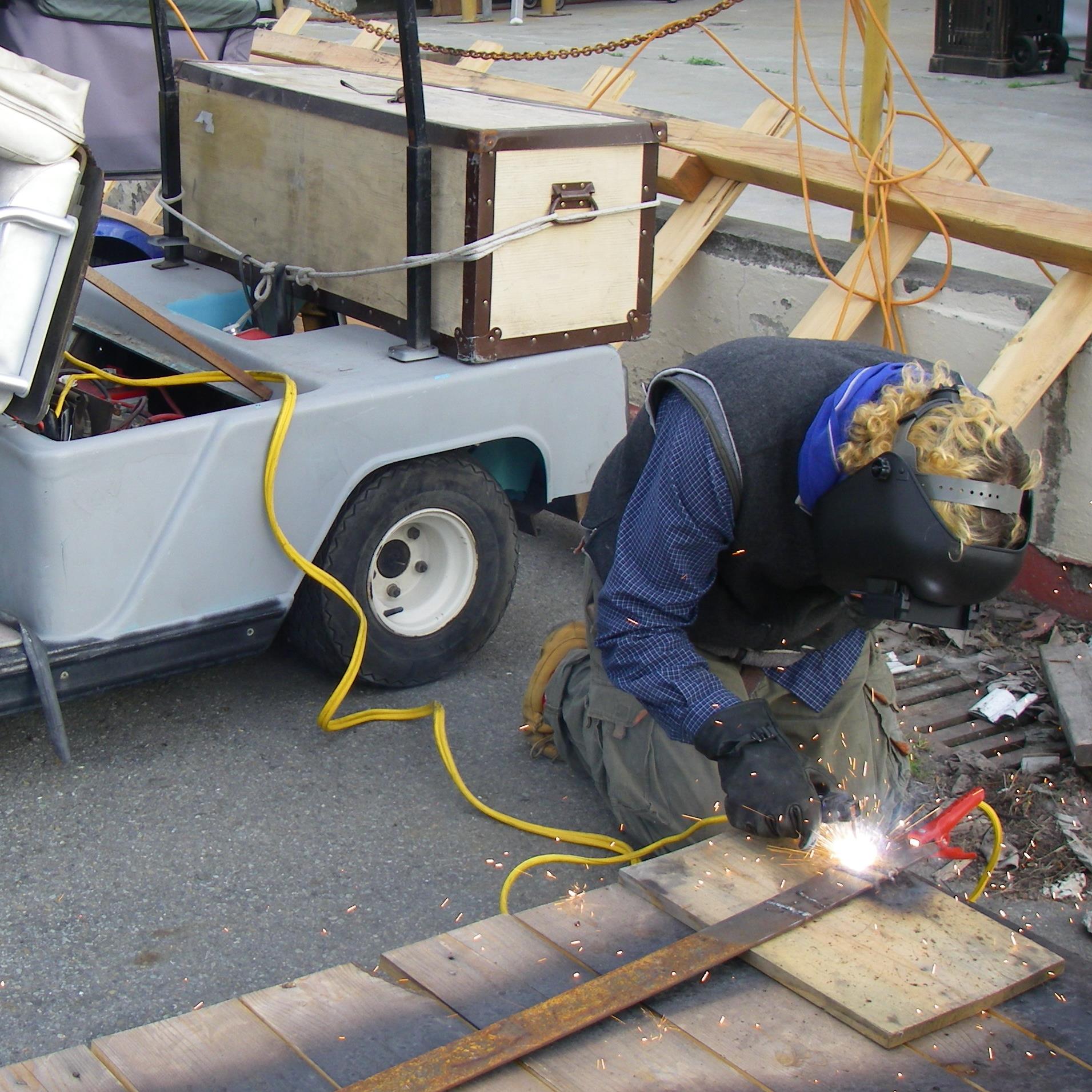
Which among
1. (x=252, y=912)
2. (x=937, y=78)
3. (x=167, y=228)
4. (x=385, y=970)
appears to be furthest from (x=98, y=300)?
(x=937, y=78)

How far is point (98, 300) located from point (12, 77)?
1.22 m

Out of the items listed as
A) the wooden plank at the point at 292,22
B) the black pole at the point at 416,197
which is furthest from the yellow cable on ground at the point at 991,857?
the wooden plank at the point at 292,22

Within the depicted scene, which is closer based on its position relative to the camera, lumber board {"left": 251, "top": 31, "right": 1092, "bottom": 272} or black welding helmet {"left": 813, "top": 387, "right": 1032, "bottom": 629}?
black welding helmet {"left": 813, "top": 387, "right": 1032, "bottom": 629}

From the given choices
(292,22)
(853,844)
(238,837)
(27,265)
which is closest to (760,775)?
(853,844)

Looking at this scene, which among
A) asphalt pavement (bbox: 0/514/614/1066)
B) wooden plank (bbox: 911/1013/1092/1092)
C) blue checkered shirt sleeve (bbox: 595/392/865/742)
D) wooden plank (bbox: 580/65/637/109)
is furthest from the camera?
wooden plank (bbox: 580/65/637/109)

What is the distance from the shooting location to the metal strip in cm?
191

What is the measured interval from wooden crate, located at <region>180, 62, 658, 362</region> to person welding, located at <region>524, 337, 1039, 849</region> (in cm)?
76

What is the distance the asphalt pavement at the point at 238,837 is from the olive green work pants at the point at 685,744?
18 centimetres

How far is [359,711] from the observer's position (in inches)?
156

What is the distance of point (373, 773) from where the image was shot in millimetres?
3707

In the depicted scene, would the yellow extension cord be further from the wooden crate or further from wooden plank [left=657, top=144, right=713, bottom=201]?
wooden plank [left=657, top=144, right=713, bottom=201]

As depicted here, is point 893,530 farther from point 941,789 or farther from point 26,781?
point 26,781

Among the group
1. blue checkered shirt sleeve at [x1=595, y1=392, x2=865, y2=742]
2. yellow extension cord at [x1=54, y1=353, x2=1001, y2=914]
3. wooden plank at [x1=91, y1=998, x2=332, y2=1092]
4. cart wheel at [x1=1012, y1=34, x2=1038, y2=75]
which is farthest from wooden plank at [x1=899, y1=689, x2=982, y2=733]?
cart wheel at [x1=1012, y1=34, x2=1038, y2=75]

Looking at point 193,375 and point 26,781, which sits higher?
point 193,375
